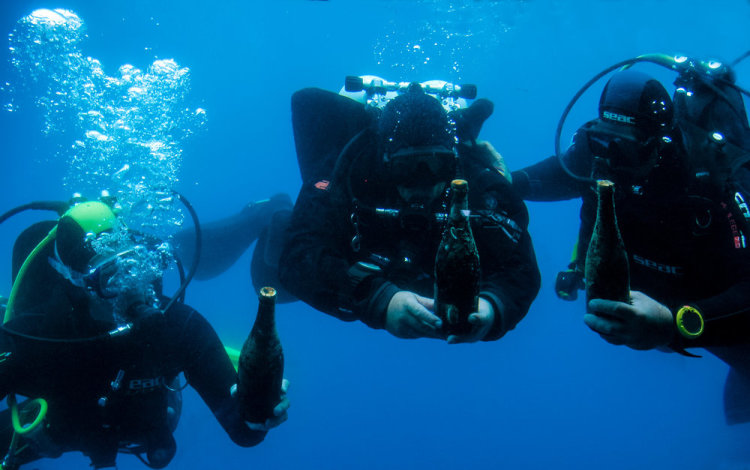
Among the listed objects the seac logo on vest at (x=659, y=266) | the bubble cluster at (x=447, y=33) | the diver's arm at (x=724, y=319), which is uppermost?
the bubble cluster at (x=447, y=33)

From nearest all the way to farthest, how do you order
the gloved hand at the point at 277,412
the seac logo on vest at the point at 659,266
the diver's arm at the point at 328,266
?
the gloved hand at the point at 277,412, the diver's arm at the point at 328,266, the seac logo on vest at the point at 659,266

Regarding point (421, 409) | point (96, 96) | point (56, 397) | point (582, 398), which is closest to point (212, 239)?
point (56, 397)

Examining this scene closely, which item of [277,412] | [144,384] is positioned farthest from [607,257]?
[144,384]

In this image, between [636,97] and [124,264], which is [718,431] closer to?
[636,97]

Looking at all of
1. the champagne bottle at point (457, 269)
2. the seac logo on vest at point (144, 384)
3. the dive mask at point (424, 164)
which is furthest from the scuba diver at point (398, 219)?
the seac logo on vest at point (144, 384)

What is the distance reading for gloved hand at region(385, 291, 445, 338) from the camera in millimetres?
2164

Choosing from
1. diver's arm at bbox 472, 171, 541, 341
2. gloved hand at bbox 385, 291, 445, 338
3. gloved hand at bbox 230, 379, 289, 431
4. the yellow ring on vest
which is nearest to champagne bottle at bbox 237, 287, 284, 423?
gloved hand at bbox 230, 379, 289, 431

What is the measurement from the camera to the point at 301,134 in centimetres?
397

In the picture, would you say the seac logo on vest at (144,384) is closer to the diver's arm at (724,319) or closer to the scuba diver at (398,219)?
the scuba diver at (398,219)

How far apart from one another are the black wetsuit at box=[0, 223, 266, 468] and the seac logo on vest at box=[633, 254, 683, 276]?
3.30m

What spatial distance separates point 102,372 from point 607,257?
4186 mm

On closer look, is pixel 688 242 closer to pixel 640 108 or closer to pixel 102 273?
pixel 640 108

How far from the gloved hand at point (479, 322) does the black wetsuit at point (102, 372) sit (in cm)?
222

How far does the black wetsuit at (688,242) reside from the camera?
226 cm
